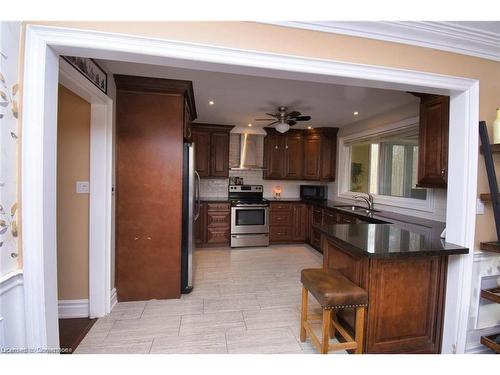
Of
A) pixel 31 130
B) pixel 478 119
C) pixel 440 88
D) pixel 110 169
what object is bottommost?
pixel 110 169

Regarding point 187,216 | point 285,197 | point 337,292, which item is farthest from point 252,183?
point 337,292

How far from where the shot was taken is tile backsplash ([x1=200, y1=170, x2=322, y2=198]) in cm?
510

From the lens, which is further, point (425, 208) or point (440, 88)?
point (425, 208)

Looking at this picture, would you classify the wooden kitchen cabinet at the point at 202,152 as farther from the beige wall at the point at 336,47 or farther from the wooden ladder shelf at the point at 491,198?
the wooden ladder shelf at the point at 491,198

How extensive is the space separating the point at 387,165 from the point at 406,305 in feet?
8.87

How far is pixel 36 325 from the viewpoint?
111 centimetres

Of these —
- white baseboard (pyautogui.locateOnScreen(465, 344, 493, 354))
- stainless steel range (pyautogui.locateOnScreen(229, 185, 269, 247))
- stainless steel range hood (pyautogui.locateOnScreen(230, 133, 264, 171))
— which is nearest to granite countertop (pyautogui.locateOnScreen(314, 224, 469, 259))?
white baseboard (pyautogui.locateOnScreen(465, 344, 493, 354))

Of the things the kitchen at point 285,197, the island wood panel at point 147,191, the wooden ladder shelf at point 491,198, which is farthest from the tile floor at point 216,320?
the wooden ladder shelf at point 491,198

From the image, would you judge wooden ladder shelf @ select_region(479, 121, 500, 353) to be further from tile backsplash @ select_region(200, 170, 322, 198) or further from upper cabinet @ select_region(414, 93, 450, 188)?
tile backsplash @ select_region(200, 170, 322, 198)

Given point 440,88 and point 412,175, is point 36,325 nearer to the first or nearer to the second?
point 440,88

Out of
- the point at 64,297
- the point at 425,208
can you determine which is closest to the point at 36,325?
the point at 64,297

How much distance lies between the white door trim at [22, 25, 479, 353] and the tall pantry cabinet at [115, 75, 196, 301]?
127 cm

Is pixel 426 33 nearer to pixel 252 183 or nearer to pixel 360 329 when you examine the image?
pixel 360 329

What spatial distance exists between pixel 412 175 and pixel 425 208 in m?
Answer: 0.56
